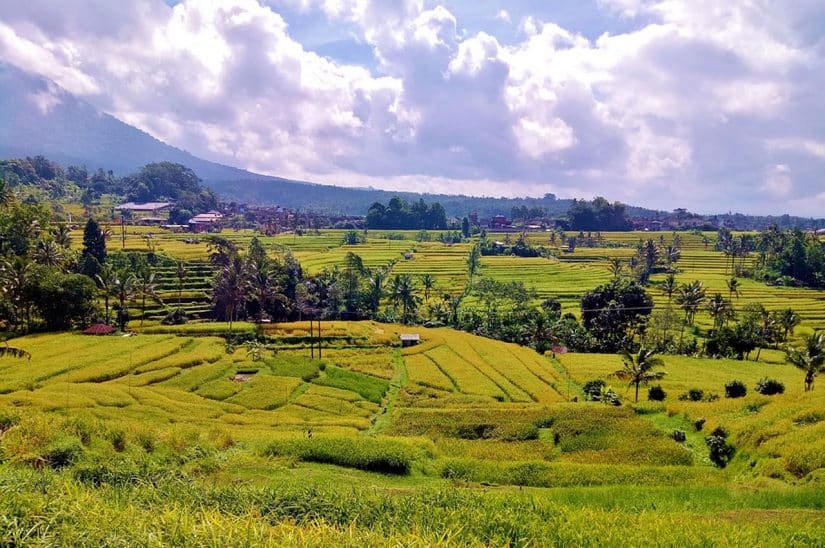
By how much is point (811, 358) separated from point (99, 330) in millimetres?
52114

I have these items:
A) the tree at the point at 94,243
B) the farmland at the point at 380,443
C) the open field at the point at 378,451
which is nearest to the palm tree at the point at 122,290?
the farmland at the point at 380,443

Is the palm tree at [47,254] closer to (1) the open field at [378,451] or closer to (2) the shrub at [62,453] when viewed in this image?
(1) the open field at [378,451]

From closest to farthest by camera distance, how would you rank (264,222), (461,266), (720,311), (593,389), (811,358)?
(811,358), (593,389), (720,311), (461,266), (264,222)

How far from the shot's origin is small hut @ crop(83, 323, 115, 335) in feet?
152

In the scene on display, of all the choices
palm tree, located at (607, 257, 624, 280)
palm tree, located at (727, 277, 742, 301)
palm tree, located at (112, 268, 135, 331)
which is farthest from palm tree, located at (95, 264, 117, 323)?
palm tree, located at (727, 277, 742, 301)

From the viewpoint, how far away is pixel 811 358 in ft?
116

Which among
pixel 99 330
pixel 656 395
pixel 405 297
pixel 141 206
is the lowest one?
pixel 656 395

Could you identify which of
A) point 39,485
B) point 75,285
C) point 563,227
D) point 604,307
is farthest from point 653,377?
point 563,227

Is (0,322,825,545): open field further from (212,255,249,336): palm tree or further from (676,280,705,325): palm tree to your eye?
(676,280,705,325): palm tree

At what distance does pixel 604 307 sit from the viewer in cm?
5919

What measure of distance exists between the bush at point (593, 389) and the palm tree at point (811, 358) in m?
12.0

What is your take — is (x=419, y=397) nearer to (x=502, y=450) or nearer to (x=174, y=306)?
(x=502, y=450)

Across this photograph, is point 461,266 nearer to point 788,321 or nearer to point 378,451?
point 788,321

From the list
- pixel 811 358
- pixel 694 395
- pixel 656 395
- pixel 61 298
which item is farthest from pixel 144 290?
pixel 811 358
